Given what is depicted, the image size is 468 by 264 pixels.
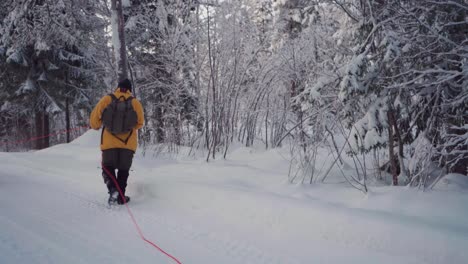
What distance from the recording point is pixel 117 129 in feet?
14.1

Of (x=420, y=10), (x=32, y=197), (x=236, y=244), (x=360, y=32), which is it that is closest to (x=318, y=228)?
(x=236, y=244)

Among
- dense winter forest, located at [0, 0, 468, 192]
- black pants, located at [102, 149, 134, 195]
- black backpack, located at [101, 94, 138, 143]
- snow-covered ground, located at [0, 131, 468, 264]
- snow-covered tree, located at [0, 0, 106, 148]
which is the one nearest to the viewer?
snow-covered ground, located at [0, 131, 468, 264]

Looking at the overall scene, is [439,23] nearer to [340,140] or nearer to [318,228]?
[340,140]

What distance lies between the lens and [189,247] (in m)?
3.11

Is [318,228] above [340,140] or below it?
below

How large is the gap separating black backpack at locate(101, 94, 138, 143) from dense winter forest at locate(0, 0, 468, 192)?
2.51 metres

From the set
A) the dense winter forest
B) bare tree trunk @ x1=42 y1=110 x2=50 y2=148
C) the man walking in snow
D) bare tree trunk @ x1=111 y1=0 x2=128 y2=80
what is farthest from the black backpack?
bare tree trunk @ x1=42 y1=110 x2=50 y2=148

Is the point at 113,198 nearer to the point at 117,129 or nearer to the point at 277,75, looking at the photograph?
the point at 117,129

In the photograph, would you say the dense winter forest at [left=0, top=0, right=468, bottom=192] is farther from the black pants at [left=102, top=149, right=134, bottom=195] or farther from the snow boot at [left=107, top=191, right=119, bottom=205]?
the snow boot at [left=107, top=191, right=119, bottom=205]

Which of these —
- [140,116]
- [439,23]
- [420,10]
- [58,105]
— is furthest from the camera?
[58,105]

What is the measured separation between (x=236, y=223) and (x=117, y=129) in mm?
2080

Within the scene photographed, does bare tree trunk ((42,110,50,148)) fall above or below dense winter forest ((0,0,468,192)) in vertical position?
below

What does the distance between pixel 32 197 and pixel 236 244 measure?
345cm

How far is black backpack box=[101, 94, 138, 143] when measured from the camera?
4.27 m
